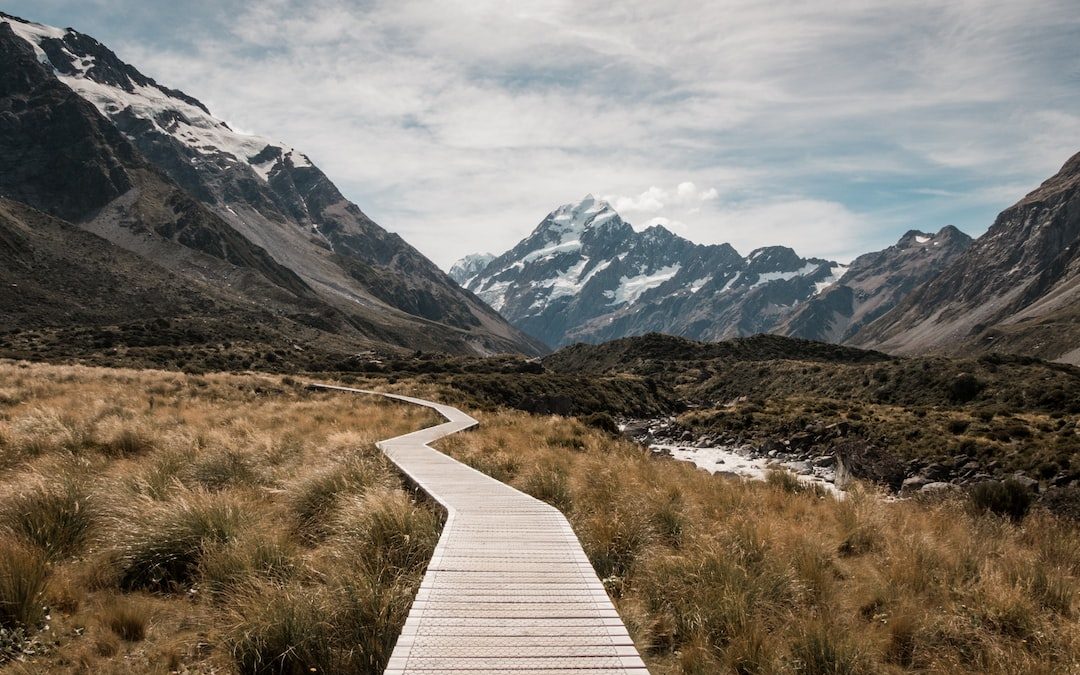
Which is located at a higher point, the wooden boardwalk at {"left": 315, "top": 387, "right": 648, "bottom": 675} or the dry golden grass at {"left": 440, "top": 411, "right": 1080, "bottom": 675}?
the wooden boardwalk at {"left": 315, "top": 387, "right": 648, "bottom": 675}

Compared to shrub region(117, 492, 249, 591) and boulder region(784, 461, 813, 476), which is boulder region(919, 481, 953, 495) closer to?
boulder region(784, 461, 813, 476)

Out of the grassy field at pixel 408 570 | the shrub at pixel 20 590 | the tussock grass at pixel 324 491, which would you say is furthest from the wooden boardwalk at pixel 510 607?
the shrub at pixel 20 590

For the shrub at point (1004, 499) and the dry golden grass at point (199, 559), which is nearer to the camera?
the dry golden grass at point (199, 559)

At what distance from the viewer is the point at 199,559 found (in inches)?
276

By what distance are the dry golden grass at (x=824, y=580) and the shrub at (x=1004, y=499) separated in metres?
0.70

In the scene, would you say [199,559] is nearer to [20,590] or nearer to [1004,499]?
[20,590]

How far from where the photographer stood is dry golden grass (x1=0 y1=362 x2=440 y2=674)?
5316mm

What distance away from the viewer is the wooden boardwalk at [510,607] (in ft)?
15.0

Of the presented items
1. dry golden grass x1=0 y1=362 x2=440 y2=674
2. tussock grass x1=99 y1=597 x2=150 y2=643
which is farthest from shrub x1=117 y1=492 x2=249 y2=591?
tussock grass x1=99 y1=597 x2=150 y2=643

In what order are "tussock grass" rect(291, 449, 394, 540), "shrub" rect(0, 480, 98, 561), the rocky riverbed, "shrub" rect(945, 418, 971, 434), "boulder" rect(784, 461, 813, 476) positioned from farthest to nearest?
Result: "shrub" rect(945, 418, 971, 434) < "boulder" rect(784, 461, 813, 476) < the rocky riverbed < "tussock grass" rect(291, 449, 394, 540) < "shrub" rect(0, 480, 98, 561)

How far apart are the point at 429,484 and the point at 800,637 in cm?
643

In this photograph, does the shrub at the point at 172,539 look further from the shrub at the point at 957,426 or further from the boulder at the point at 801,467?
the shrub at the point at 957,426

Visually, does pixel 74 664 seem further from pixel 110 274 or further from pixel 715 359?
pixel 110 274

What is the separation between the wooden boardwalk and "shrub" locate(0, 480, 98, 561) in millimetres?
4592
